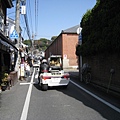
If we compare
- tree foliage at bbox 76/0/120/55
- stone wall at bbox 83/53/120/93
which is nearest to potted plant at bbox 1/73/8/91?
stone wall at bbox 83/53/120/93

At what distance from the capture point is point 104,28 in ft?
43.2

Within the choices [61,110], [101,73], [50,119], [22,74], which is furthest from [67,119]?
[22,74]

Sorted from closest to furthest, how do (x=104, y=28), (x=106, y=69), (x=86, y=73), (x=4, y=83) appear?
(x=4, y=83), (x=104, y=28), (x=106, y=69), (x=86, y=73)

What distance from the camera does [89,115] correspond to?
6.35 meters

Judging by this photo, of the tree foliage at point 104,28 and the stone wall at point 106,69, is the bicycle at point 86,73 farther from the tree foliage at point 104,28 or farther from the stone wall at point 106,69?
the tree foliage at point 104,28

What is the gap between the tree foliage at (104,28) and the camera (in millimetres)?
11320

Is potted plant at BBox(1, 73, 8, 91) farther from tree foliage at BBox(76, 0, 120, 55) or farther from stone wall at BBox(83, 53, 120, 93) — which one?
tree foliage at BBox(76, 0, 120, 55)

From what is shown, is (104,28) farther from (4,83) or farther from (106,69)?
(4,83)

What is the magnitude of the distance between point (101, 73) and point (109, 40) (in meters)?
3.36

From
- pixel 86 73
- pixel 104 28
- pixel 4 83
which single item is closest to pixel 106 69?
pixel 86 73

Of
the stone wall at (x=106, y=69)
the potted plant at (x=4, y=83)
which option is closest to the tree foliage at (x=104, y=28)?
the stone wall at (x=106, y=69)

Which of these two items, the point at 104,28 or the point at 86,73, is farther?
the point at 86,73

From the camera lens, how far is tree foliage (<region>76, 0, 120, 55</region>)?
37.1 ft

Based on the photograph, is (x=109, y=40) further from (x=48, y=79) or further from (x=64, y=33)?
(x=64, y=33)
